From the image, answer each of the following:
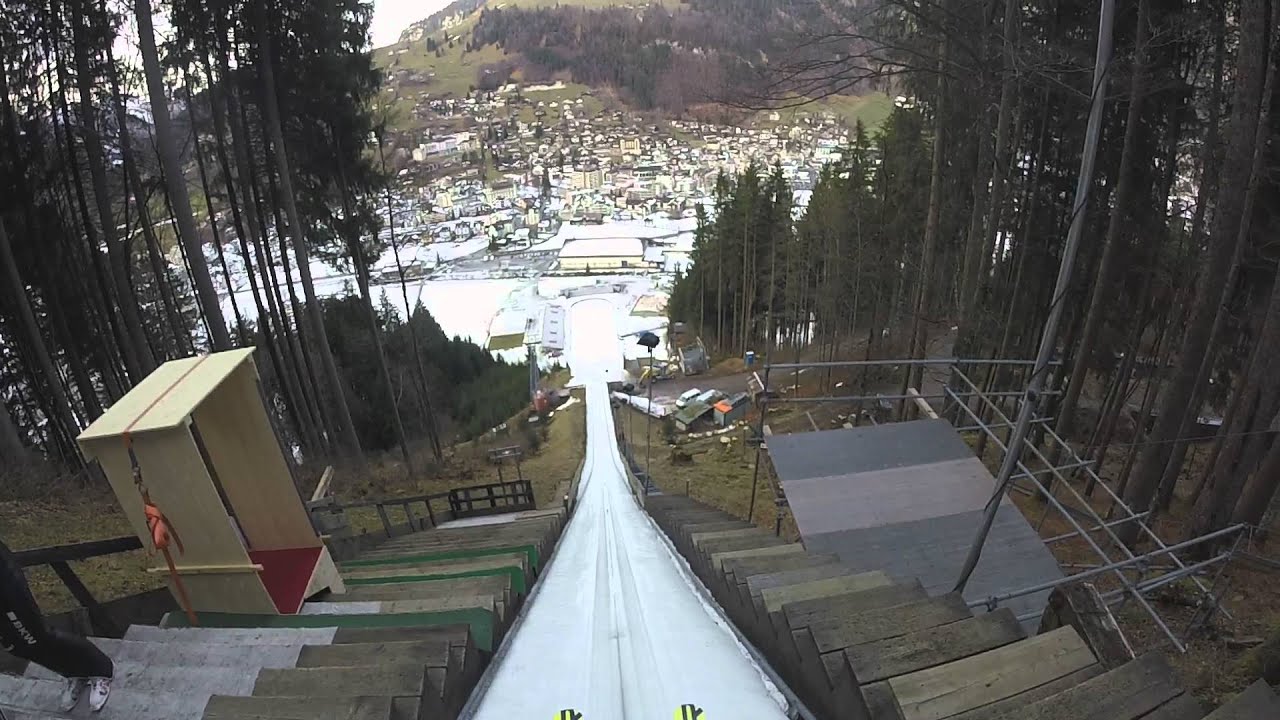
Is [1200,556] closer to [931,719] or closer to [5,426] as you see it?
[931,719]

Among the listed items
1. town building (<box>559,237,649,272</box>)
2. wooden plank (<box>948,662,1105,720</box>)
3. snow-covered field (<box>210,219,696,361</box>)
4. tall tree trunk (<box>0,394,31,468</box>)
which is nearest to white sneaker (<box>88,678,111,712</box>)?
wooden plank (<box>948,662,1105,720</box>)

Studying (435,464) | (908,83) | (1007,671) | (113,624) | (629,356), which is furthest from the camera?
(629,356)

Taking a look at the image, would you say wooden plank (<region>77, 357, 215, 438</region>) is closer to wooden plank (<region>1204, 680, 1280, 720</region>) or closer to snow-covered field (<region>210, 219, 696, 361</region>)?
wooden plank (<region>1204, 680, 1280, 720</region>)

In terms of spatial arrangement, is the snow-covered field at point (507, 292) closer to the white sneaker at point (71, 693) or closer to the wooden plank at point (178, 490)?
the wooden plank at point (178, 490)

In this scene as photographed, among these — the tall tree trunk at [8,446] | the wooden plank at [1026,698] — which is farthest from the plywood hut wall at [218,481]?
the tall tree trunk at [8,446]

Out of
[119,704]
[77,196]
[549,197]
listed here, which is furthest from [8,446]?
[549,197]

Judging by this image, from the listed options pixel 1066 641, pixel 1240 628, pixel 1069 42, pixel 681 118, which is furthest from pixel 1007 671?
pixel 681 118

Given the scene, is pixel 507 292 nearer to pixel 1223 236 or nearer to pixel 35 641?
pixel 1223 236
